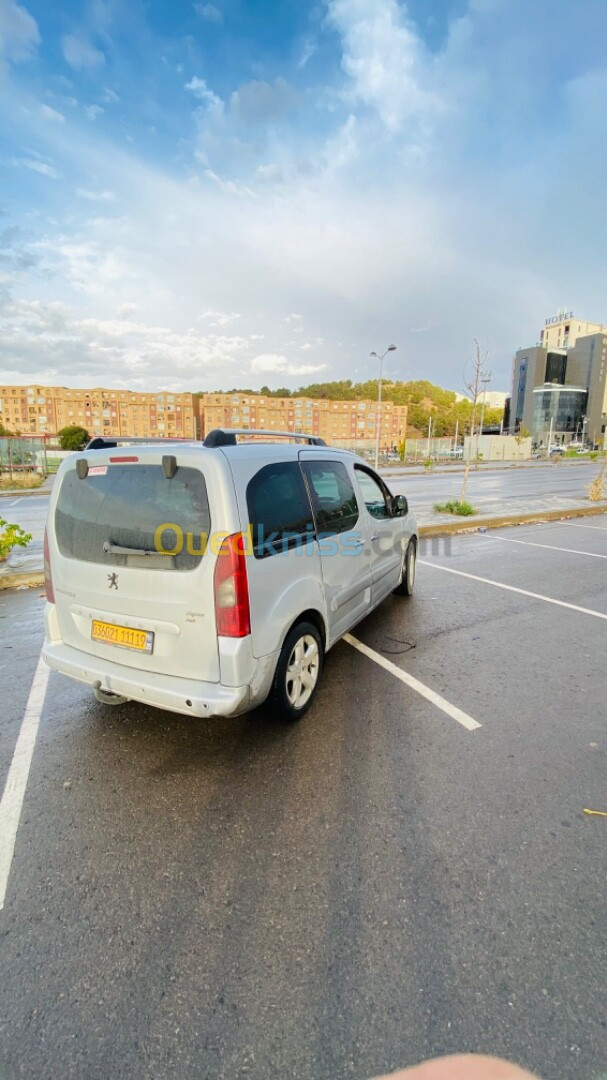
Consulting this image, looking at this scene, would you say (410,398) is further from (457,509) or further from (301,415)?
(457,509)

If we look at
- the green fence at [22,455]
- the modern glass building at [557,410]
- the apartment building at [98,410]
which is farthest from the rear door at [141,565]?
the modern glass building at [557,410]

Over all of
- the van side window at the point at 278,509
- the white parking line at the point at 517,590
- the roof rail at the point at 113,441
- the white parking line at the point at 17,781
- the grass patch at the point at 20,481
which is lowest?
the grass patch at the point at 20,481

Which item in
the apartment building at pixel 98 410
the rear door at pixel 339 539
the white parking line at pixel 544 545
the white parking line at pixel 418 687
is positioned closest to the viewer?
the white parking line at pixel 418 687

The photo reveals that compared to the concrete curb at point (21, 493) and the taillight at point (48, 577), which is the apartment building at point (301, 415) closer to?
the concrete curb at point (21, 493)

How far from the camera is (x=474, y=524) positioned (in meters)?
11.3

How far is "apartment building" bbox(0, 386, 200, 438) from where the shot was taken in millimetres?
100312

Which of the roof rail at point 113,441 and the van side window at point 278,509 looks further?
the roof rail at point 113,441

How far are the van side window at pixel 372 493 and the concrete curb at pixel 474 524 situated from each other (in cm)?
449

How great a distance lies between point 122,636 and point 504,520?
437 inches

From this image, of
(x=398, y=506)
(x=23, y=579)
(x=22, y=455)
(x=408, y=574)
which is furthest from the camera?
(x=22, y=455)

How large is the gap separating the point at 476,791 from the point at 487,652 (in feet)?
6.69

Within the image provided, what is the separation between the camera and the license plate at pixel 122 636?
2.79 metres

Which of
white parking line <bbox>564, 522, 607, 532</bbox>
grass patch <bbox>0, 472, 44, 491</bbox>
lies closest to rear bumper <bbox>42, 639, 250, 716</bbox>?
white parking line <bbox>564, 522, 607, 532</bbox>

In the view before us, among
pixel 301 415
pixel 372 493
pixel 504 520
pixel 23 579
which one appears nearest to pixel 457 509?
pixel 504 520
